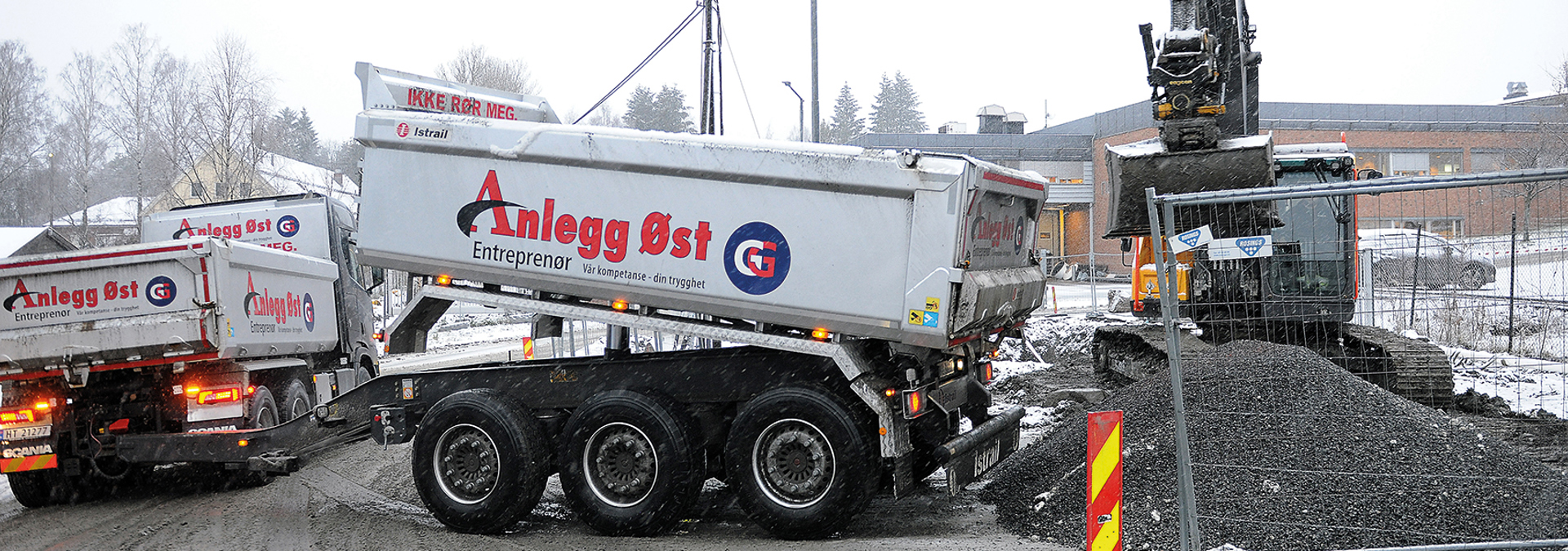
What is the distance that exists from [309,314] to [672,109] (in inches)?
1984

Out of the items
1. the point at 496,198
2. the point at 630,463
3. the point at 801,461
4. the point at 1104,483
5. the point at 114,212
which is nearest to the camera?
the point at 1104,483

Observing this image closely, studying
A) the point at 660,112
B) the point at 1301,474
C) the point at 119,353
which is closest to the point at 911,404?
the point at 1301,474

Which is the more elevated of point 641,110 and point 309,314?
point 641,110

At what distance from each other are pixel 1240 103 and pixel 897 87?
283ft

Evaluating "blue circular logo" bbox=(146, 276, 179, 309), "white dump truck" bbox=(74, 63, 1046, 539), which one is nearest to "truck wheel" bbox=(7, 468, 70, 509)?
"blue circular logo" bbox=(146, 276, 179, 309)

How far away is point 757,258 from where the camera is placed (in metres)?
7.30

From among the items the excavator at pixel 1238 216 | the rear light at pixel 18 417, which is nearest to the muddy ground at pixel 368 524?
the rear light at pixel 18 417

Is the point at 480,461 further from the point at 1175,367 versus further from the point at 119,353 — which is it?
the point at 1175,367

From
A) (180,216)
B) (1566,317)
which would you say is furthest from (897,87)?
(1566,317)

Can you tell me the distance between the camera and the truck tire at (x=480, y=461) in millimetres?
7746

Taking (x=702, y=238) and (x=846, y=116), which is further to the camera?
(x=846, y=116)

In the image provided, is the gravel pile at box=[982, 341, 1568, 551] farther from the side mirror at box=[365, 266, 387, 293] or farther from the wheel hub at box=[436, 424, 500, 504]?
the side mirror at box=[365, 266, 387, 293]

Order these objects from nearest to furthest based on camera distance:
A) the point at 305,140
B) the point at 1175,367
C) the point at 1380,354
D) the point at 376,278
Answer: the point at 1175,367, the point at 1380,354, the point at 376,278, the point at 305,140

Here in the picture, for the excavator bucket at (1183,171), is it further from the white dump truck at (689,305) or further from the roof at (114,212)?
the roof at (114,212)
